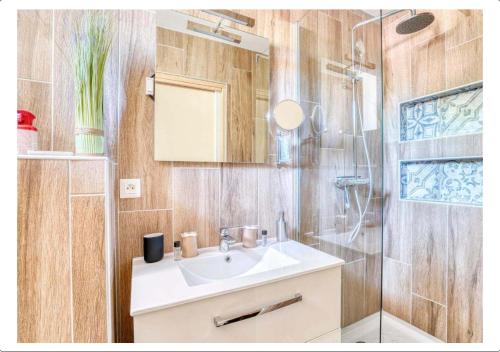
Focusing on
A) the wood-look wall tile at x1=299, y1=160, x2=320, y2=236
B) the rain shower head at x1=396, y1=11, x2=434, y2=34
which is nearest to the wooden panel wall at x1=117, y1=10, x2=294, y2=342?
the wood-look wall tile at x1=299, y1=160, x2=320, y2=236

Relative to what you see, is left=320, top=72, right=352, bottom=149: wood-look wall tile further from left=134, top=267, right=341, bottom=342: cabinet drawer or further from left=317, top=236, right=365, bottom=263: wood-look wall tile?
left=134, top=267, right=341, bottom=342: cabinet drawer

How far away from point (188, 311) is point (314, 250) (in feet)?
2.22

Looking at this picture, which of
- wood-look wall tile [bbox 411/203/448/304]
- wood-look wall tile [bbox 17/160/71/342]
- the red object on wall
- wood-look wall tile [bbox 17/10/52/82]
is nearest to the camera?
wood-look wall tile [bbox 17/160/71/342]

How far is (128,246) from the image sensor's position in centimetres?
95

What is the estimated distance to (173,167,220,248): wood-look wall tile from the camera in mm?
1044

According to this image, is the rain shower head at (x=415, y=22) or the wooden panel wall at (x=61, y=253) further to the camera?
the rain shower head at (x=415, y=22)

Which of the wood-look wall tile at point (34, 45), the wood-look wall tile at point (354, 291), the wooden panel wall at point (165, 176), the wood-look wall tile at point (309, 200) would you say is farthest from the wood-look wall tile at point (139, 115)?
the wood-look wall tile at point (354, 291)

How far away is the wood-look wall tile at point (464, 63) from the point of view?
118 cm

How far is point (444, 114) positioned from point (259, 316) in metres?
1.54

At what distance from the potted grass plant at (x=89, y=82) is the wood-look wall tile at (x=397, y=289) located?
1871mm

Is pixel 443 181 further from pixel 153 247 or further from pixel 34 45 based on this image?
pixel 34 45

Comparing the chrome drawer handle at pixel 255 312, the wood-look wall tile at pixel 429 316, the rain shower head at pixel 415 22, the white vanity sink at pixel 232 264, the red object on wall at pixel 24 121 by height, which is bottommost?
the wood-look wall tile at pixel 429 316

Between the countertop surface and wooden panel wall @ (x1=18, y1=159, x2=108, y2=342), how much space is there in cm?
13

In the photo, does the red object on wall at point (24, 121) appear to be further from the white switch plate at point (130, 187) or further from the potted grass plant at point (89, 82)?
the white switch plate at point (130, 187)
